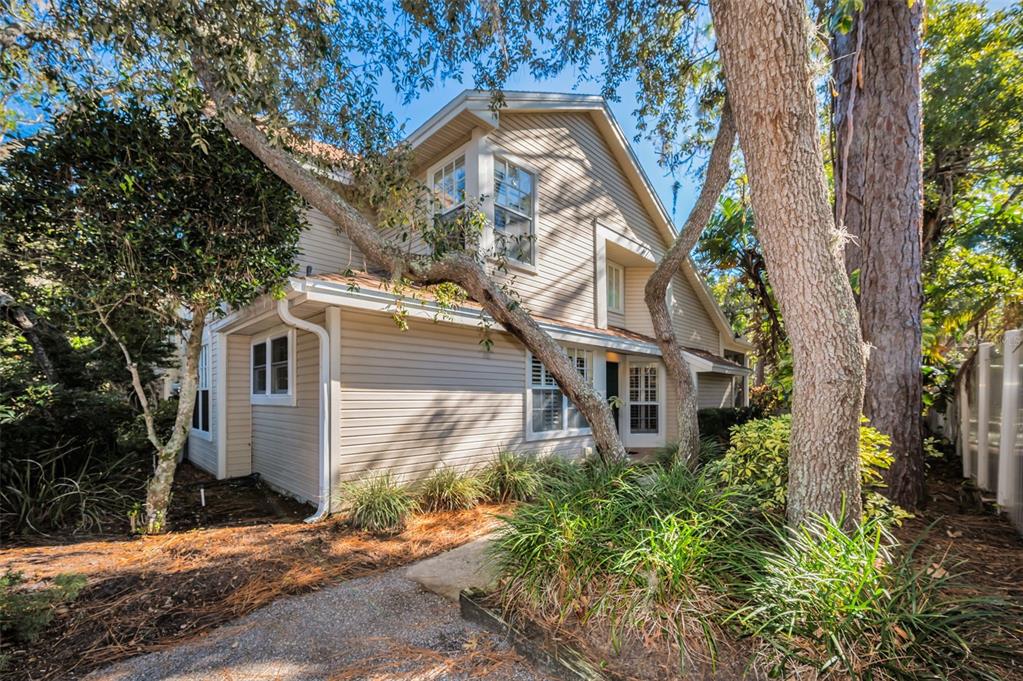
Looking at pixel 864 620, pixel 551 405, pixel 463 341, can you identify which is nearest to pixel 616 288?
pixel 551 405

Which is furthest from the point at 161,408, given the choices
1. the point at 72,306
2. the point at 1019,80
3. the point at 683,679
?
the point at 1019,80

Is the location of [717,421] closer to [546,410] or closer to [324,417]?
[546,410]

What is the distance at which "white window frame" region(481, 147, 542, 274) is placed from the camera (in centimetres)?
742

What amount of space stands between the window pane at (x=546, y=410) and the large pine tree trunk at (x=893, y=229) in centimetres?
528

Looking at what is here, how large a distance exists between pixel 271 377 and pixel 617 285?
8.51 metres

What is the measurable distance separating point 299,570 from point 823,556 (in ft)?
13.4

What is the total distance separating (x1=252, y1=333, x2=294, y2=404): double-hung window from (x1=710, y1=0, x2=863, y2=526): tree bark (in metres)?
6.47

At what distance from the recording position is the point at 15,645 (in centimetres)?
279

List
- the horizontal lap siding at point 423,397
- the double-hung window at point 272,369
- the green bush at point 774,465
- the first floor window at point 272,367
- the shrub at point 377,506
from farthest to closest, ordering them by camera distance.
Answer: the first floor window at point 272,367 → the double-hung window at point 272,369 → the horizontal lap siding at point 423,397 → the shrub at point 377,506 → the green bush at point 774,465

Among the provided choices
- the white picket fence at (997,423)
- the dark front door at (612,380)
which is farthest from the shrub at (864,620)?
the dark front door at (612,380)

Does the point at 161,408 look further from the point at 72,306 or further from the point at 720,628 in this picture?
the point at 720,628

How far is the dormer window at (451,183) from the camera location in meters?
7.78

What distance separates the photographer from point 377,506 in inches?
204

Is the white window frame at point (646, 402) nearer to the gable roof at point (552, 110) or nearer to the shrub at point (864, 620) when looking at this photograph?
the gable roof at point (552, 110)
